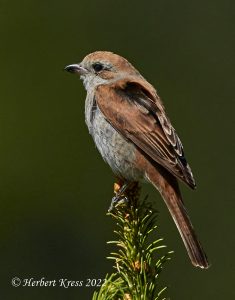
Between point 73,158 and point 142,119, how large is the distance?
3.17 metres

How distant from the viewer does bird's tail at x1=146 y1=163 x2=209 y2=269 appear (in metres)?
A: 4.86

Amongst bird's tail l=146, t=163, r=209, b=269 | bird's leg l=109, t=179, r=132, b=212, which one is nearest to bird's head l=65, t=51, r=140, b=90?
bird's tail l=146, t=163, r=209, b=269

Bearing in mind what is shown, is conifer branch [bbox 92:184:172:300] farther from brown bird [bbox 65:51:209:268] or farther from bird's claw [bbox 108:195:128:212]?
brown bird [bbox 65:51:209:268]

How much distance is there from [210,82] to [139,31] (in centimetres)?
90

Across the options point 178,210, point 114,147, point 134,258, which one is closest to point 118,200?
point 178,210

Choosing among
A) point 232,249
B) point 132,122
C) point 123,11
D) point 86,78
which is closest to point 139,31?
point 123,11

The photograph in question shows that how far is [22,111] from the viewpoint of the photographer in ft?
28.8

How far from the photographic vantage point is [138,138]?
548cm

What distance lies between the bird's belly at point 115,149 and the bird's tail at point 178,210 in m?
0.10

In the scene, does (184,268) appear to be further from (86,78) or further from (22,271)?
(86,78)

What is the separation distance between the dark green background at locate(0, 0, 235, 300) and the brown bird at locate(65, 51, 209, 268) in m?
2.58

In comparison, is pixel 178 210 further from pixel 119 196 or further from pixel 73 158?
pixel 73 158

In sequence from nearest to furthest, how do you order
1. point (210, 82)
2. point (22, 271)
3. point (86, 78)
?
1. point (86, 78)
2. point (22, 271)
3. point (210, 82)

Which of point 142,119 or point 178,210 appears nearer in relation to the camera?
point 178,210
